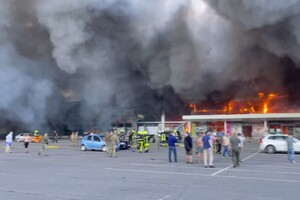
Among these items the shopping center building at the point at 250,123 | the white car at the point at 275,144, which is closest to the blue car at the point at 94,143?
the white car at the point at 275,144

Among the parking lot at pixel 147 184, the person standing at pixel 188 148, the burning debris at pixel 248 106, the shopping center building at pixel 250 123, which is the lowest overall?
the parking lot at pixel 147 184

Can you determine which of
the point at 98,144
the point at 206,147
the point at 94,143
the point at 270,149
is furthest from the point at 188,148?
the point at 94,143

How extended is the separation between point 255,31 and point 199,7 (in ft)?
15.3

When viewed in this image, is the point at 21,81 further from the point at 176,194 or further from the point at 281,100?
the point at 176,194

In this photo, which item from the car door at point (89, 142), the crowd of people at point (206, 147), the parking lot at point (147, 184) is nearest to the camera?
the parking lot at point (147, 184)

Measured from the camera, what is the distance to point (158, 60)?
1357 inches

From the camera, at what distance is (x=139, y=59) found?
116 feet

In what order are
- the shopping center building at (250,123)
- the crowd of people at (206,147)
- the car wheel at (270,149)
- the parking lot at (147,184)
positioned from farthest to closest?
the shopping center building at (250,123) < the car wheel at (270,149) < the crowd of people at (206,147) < the parking lot at (147,184)

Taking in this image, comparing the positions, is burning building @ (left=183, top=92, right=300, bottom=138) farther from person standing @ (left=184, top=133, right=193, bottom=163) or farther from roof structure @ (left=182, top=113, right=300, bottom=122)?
person standing @ (left=184, top=133, right=193, bottom=163)

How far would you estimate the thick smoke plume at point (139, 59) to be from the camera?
25.8 m

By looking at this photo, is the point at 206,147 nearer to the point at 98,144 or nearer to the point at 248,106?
the point at 98,144

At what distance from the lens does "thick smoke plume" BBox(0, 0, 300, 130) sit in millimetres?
25766

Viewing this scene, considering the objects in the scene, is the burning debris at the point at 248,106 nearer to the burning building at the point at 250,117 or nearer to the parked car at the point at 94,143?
the burning building at the point at 250,117

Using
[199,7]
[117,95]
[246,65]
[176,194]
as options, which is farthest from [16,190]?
[117,95]
